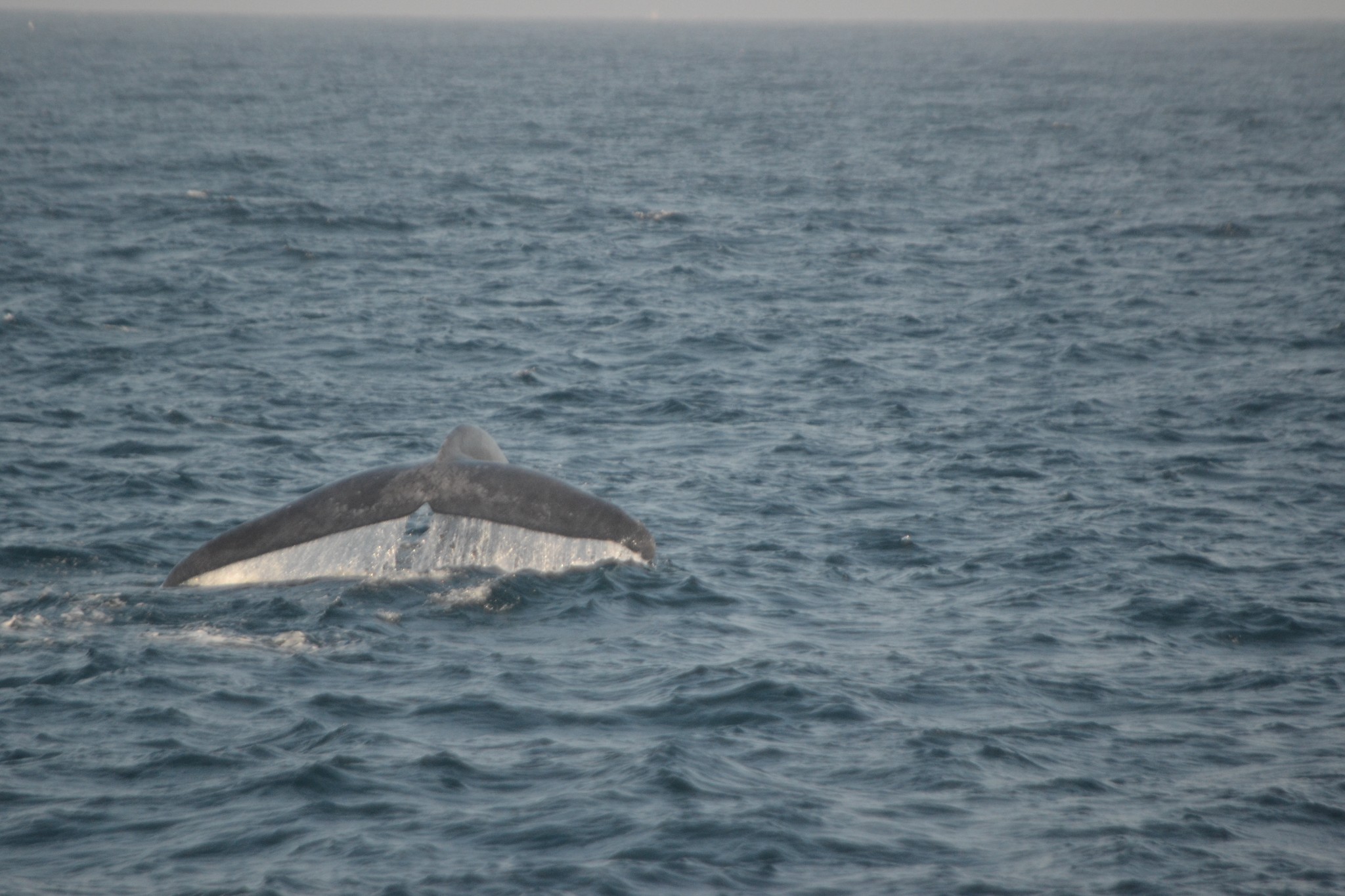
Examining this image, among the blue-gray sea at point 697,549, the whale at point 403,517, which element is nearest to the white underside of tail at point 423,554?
the whale at point 403,517

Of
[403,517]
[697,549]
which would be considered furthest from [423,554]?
[697,549]

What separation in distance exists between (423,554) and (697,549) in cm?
339

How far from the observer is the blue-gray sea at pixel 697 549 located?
10141mm

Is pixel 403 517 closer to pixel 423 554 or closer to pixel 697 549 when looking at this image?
pixel 423 554

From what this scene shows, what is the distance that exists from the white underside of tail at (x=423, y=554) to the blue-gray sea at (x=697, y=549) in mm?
288

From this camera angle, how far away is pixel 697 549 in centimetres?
1633

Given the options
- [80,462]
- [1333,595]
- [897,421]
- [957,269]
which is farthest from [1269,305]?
[80,462]

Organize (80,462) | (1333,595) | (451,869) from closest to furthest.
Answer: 1. (451,869)
2. (1333,595)
3. (80,462)

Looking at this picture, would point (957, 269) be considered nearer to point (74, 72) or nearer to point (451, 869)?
point (451, 869)

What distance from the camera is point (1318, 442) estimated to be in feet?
68.0

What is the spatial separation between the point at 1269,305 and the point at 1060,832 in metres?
22.7

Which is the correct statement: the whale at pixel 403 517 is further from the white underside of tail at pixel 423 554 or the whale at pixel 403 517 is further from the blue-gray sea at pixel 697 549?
the blue-gray sea at pixel 697 549

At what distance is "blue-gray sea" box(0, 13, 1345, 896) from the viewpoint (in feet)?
33.3

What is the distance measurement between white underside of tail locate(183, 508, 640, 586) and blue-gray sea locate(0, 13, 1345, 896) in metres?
0.29
